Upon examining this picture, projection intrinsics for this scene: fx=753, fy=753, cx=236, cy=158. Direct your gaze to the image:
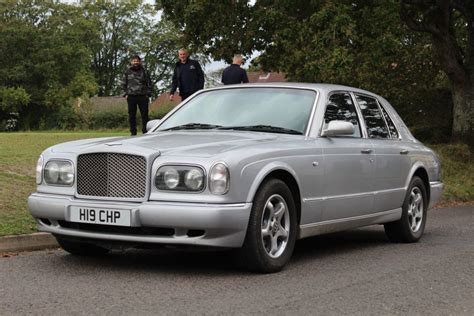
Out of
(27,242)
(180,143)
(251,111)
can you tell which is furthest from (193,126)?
(27,242)

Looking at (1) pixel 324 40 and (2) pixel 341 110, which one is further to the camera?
(1) pixel 324 40

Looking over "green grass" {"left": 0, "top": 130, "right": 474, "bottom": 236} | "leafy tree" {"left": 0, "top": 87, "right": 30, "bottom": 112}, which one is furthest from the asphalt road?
"leafy tree" {"left": 0, "top": 87, "right": 30, "bottom": 112}

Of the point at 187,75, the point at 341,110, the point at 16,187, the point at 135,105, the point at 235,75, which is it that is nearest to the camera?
the point at 341,110

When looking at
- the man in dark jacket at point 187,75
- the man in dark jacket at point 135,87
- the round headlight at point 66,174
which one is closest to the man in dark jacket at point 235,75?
the man in dark jacket at point 187,75

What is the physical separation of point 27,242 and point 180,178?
2.49 m

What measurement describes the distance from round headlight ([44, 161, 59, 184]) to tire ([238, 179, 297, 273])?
1.72 m

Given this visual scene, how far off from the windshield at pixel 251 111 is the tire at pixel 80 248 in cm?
142

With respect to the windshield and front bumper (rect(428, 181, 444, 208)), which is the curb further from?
front bumper (rect(428, 181, 444, 208))

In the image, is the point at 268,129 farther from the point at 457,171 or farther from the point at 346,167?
the point at 457,171

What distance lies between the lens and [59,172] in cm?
645

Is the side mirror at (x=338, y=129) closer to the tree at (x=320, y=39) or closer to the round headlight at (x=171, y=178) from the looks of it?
the round headlight at (x=171, y=178)

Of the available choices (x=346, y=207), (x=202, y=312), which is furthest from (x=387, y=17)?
(x=202, y=312)

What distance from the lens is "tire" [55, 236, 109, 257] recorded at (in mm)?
6938

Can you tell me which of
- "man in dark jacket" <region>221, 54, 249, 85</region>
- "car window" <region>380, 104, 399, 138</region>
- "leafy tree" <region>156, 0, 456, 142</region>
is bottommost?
"car window" <region>380, 104, 399, 138</region>
